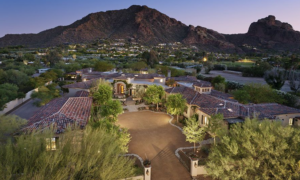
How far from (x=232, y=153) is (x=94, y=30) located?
174217 mm

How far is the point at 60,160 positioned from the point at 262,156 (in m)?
9.57

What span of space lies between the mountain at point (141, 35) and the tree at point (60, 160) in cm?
14494

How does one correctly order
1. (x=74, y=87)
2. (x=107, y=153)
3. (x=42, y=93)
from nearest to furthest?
(x=107, y=153) < (x=42, y=93) < (x=74, y=87)

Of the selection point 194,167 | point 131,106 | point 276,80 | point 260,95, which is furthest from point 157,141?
point 276,80

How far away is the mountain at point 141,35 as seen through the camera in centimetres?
15075

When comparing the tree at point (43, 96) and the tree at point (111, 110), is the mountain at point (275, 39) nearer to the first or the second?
the tree at point (43, 96)

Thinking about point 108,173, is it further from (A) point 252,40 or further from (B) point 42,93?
(A) point 252,40

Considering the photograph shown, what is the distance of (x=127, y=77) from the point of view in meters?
36.4

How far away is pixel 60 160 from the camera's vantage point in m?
8.09

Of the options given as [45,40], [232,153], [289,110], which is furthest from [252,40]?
[232,153]

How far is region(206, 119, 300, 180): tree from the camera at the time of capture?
29.5ft

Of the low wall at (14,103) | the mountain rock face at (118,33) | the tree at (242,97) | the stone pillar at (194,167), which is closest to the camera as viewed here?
the stone pillar at (194,167)

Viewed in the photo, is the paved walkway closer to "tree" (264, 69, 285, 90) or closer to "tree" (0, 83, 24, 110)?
"tree" (0, 83, 24, 110)

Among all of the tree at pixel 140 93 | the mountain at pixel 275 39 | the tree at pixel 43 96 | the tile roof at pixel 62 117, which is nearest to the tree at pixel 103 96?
the tile roof at pixel 62 117
